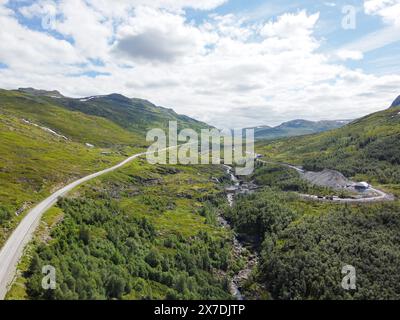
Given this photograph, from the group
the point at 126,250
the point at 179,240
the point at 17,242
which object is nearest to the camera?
the point at 17,242

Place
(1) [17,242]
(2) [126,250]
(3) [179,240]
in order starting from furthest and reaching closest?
(3) [179,240], (2) [126,250], (1) [17,242]

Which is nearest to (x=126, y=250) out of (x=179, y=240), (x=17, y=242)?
(x=17, y=242)

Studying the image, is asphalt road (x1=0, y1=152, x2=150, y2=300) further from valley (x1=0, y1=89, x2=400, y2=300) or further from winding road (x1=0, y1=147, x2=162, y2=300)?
valley (x1=0, y1=89, x2=400, y2=300)

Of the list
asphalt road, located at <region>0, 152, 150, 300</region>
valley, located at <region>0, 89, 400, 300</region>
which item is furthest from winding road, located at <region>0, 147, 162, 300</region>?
valley, located at <region>0, 89, 400, 300</region>

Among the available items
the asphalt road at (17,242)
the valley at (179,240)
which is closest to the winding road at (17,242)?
the asphalt road at (17,242)

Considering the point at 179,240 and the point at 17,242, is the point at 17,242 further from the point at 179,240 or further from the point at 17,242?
the point at 179,240

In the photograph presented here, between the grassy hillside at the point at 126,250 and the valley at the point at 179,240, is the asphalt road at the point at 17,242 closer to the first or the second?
the valley at the point at 179,240

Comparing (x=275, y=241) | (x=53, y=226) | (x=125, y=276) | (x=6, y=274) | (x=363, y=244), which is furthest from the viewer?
(x=275, y=241)

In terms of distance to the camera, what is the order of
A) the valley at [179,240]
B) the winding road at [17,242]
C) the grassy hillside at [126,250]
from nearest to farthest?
the winding road at [17,242] → the grassy hillside at [126,250] → the valley at [179,240]

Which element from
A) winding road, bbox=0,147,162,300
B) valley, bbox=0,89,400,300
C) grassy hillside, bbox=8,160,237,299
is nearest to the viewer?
winding road, bbox=0,147,162,300
